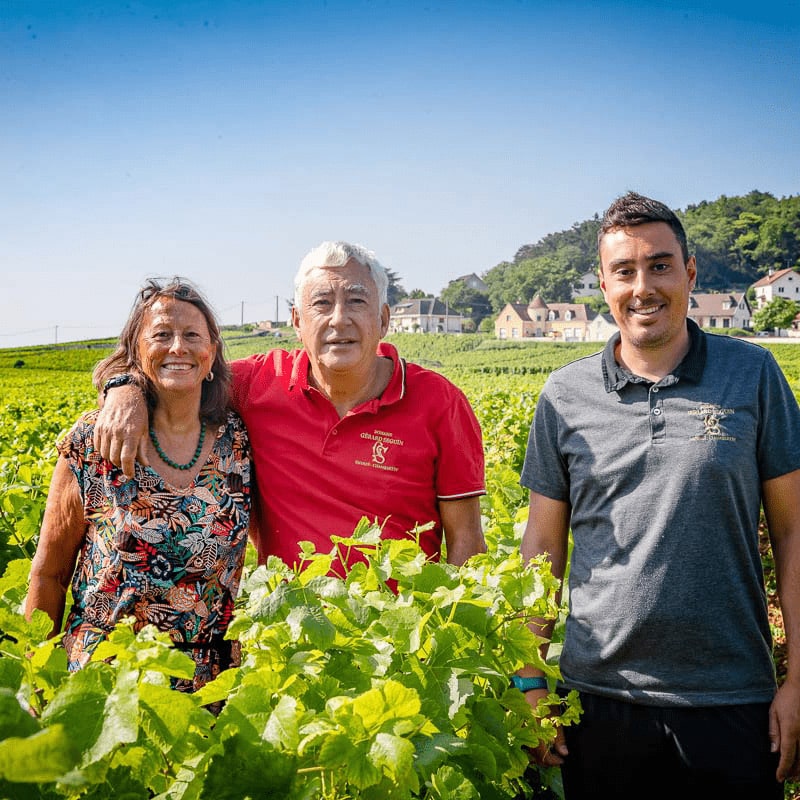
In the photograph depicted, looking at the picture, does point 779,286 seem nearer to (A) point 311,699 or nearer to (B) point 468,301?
(B) point 468,301

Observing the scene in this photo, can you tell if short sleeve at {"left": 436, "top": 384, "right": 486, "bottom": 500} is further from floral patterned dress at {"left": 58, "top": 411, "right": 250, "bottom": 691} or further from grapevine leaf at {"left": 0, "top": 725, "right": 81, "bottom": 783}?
grapevine leaf at {"left": 0, "top": 725, "right": 81, "bottom": 783}

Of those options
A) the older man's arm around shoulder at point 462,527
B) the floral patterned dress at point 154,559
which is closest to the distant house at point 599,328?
the older man's arm around shoulder at point 462,527

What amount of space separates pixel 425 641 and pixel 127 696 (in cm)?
60

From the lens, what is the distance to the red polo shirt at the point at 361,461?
2562mm

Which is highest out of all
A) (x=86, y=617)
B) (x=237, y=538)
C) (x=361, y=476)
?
(x=361, y=476)

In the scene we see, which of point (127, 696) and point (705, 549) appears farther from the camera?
point (705, 549)

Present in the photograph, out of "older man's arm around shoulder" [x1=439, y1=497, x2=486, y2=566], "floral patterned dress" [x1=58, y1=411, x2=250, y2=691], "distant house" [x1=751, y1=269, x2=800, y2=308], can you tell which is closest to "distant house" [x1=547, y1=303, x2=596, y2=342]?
"distant house" [x1=751, y1=269, x2=800, y2=308]

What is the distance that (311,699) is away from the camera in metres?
1.22

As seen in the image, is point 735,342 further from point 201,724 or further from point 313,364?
point 201,724

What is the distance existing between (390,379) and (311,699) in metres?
1.62

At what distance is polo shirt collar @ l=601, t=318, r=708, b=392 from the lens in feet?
7.22

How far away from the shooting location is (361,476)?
8.43 feet

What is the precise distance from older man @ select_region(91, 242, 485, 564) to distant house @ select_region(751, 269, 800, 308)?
113 m

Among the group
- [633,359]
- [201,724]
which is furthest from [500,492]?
[201,724]
